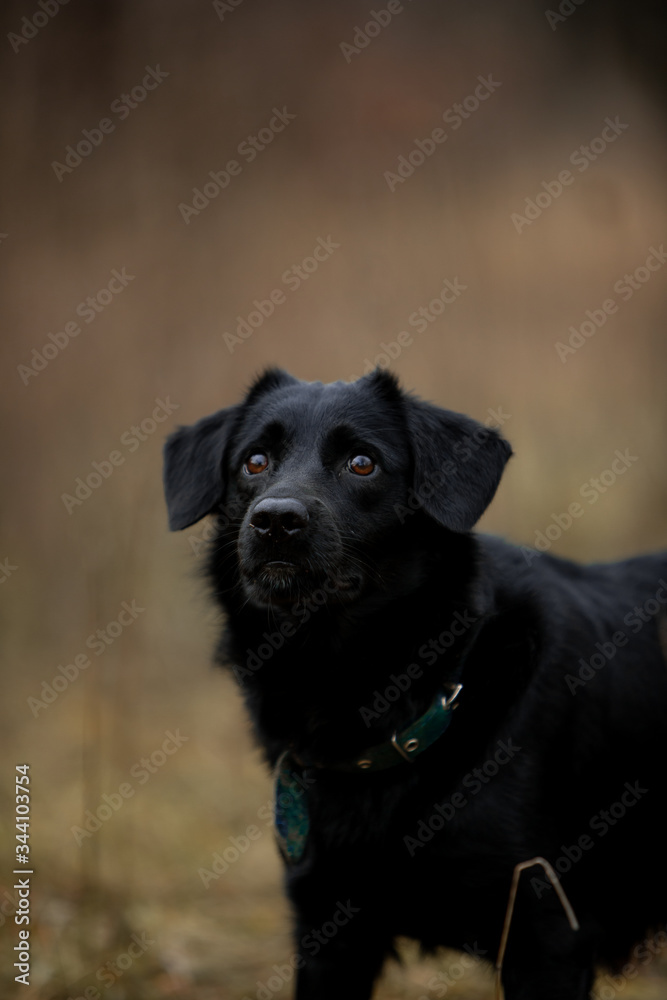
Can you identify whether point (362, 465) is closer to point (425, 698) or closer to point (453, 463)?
point (453, 463)

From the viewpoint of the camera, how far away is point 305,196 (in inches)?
276

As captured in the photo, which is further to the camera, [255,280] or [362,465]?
[255,280]

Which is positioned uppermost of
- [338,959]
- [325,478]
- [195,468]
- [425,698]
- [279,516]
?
[325,478]

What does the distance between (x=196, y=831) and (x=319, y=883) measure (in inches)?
105

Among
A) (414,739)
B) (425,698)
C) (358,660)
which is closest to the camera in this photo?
(414,739)

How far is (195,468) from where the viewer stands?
3029mm

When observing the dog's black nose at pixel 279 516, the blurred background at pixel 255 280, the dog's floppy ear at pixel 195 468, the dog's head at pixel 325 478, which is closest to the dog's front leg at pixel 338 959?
the dog's head at pixel 325 478

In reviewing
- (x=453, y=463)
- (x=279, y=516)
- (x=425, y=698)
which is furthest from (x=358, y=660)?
(x=453, y=463)

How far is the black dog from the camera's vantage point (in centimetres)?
236

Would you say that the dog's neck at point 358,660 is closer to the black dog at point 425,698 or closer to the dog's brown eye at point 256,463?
the black dog at point 425,698

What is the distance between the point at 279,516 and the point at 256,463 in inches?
20.8

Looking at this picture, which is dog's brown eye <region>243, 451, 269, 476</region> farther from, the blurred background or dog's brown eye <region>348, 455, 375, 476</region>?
the blurred background

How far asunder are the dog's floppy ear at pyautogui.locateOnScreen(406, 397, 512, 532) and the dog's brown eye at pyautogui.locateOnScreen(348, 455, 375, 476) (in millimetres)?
151

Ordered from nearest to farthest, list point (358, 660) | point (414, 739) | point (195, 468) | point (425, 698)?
point (414, 739), point (425, 698), point (358, 660), point (195, 468)
